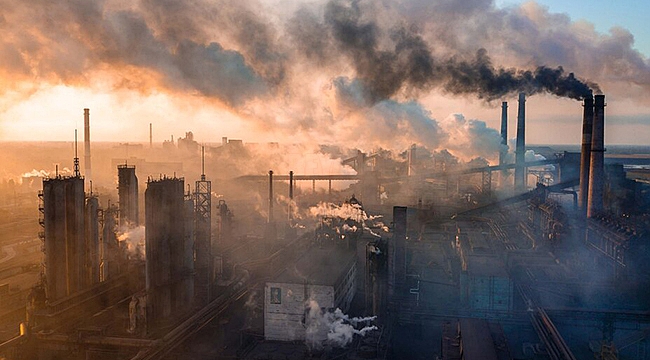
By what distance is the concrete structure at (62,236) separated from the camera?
2430 centimetres

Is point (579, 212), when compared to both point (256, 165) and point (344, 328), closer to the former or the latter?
point (344, 328)

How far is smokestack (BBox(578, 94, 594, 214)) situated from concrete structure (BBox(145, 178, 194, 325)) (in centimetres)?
2506

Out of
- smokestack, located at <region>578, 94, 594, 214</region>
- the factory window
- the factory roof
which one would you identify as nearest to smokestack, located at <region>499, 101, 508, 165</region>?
smokestack, located at <region>578, 94, 594, 214</region>

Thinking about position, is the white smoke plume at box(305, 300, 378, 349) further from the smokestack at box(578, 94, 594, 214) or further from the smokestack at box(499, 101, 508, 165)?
the smokestack at box(499, 101, 508, 165)

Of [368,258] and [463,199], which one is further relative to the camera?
[463,199]

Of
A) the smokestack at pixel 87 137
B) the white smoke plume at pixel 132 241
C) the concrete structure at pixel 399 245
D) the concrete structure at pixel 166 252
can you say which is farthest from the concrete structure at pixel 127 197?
the smokestack at pixel 87 137

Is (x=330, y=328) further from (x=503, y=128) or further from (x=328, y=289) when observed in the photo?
(x=503, y=128)

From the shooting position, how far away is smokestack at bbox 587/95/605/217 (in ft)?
106

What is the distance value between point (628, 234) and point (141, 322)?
2257 centimetres

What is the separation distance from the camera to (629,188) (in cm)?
3922

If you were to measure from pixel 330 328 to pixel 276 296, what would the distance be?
2.79m

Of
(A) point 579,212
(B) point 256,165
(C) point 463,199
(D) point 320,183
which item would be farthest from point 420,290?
(B) point 256,165

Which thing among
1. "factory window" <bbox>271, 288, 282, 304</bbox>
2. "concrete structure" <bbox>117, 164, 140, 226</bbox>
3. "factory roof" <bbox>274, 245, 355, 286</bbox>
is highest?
"concrete structure" <bbox>117, 164, 140, 226</bbox>

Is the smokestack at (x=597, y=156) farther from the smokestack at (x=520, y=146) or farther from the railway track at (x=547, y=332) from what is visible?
the smokestack at (x=520, y=146)
